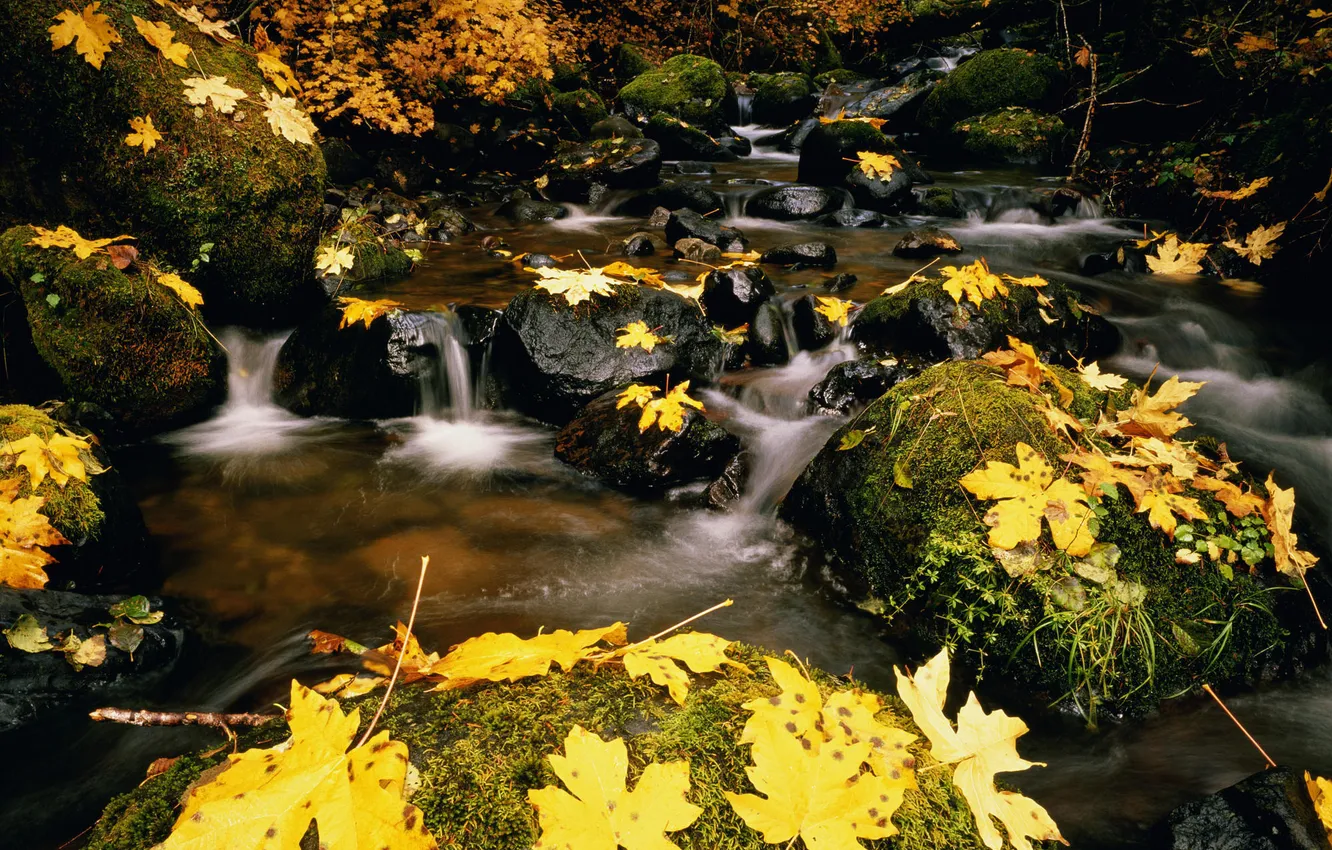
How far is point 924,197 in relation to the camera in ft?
32.8

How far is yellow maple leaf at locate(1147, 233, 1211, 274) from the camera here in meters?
6.98

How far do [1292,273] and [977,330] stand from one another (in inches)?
155

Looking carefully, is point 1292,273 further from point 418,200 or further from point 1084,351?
point 418,200

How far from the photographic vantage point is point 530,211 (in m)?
10.1

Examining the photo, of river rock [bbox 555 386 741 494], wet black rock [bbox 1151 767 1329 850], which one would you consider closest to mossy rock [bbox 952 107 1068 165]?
river rock [bbox 555 386 741 494]

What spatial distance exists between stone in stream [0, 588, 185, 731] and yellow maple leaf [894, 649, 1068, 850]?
3.11 metres

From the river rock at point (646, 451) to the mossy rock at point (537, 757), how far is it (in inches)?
119

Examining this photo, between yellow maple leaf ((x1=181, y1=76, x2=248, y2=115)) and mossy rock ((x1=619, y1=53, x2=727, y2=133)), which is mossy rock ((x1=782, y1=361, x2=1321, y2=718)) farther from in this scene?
mossy rock ((x1=619, y1=53, x2=727, y2=133))

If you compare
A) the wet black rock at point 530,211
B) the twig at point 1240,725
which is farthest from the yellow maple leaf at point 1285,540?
the wet black rock at point 530,211

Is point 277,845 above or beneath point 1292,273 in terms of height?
beneath

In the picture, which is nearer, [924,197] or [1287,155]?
[1287,155]

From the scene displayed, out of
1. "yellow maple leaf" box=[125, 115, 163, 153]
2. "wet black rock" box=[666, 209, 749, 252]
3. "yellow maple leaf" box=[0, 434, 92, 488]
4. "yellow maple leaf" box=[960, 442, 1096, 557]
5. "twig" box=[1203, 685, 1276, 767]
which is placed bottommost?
"twig" box=[1203, 685, 1276, 767]

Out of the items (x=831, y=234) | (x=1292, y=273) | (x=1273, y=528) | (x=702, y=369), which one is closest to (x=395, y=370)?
(x=702, y=369)

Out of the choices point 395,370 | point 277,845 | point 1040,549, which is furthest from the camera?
point 395,370
